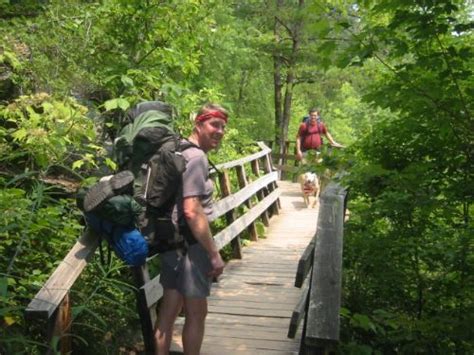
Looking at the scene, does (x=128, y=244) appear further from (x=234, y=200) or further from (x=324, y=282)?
(x=234, y=200)

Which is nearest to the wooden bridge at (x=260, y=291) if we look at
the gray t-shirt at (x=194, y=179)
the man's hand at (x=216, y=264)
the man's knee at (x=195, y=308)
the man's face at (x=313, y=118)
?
the man's knee at (x=195, y=308)

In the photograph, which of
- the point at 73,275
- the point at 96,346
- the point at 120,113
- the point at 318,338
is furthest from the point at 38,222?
the point at 120,113

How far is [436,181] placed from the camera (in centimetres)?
402

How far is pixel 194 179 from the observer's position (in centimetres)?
326

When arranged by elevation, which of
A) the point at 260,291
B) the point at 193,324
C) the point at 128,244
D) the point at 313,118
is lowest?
the point at 260,291

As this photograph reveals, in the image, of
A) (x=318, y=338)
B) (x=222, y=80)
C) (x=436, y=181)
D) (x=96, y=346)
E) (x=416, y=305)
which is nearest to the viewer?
(x=318, y=338)

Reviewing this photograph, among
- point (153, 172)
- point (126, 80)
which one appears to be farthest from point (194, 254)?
point (126, 80)

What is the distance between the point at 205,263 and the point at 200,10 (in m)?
4.29

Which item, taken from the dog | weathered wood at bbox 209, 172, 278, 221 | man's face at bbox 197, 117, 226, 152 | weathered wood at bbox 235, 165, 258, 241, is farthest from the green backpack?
the dog

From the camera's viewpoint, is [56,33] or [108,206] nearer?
[108,206]

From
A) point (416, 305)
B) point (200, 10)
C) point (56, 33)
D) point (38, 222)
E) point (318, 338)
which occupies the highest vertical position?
point (200, 10)

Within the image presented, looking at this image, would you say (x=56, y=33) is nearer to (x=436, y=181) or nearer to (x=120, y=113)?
(x=120, y=113)

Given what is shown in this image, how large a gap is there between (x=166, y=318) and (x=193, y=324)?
19 centimetres

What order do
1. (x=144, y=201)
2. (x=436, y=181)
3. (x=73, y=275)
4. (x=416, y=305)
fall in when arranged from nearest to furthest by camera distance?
(x=73, y=275)
(x=144, y=201)
(x=436, y=181)
(x=416, y=305)
